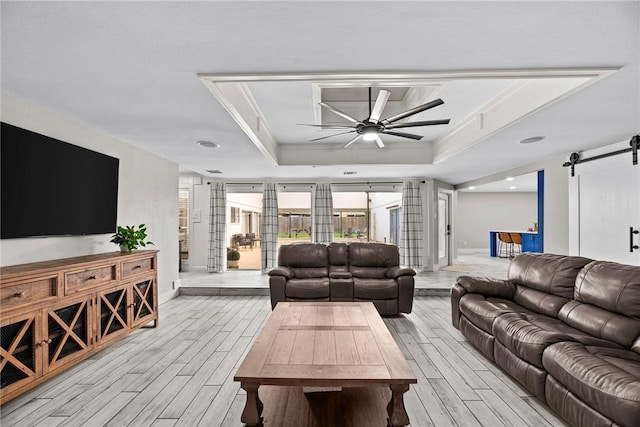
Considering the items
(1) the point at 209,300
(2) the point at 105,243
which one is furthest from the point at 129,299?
(1) the point at 209,300

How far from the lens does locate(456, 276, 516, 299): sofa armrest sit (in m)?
3.57

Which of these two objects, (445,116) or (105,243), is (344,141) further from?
(105,243)

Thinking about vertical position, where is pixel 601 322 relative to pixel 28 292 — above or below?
below

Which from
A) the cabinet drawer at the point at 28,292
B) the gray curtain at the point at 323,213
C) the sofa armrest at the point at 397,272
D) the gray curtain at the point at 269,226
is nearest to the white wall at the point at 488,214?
the gray curtain at the point at 323,213

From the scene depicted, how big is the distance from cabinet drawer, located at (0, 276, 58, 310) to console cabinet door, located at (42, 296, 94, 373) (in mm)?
126

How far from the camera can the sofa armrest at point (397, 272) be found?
4.54 meters

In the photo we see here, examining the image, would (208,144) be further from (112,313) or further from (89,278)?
(112,313)

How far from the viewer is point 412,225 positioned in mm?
7785

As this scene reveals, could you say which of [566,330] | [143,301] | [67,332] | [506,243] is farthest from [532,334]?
[506,243]

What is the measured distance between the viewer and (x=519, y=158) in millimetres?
5297

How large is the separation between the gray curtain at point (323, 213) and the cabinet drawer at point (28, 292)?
561 cm

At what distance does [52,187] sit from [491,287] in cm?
458

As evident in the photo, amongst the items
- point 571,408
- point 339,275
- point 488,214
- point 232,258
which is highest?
point 488,214

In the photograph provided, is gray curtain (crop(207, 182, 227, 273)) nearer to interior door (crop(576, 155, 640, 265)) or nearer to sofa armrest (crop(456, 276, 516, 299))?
sofa armrest (crop(456, 276, 516, 299))
